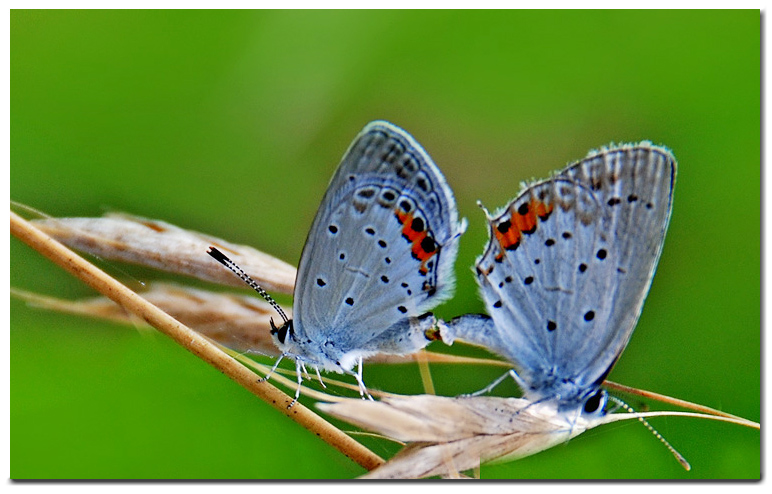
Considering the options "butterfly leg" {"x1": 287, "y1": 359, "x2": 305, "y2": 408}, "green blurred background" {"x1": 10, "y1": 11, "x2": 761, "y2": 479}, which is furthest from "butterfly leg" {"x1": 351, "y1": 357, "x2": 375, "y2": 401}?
"green blurred background" {"x1": 10, "y1": 11, "x2": 761, "y2": 479}

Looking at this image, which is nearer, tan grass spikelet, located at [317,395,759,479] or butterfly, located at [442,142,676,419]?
tan grass spikelet, located at [317,395,759,479]

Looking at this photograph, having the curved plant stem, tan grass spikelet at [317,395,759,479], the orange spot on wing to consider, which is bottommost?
tan grass spikelet at [317,395,759,479]

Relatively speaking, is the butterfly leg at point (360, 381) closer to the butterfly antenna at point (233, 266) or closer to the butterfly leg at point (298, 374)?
the butterfly leg at point (298, 374)

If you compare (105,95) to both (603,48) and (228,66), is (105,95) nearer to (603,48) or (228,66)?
(228,66)

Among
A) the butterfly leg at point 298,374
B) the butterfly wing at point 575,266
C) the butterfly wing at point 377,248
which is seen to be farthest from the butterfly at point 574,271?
the butterfly leg at point 298,374

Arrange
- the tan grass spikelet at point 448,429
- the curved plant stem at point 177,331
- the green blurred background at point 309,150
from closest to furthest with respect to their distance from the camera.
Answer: the tan grass spikelet at point 448,429
the curved plant stem at point 177,331
the green blurred background at point 309,150

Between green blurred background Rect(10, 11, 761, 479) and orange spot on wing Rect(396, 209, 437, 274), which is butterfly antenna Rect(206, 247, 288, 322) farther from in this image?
orange spot on wing Rect(396, 209, 437, 274)
